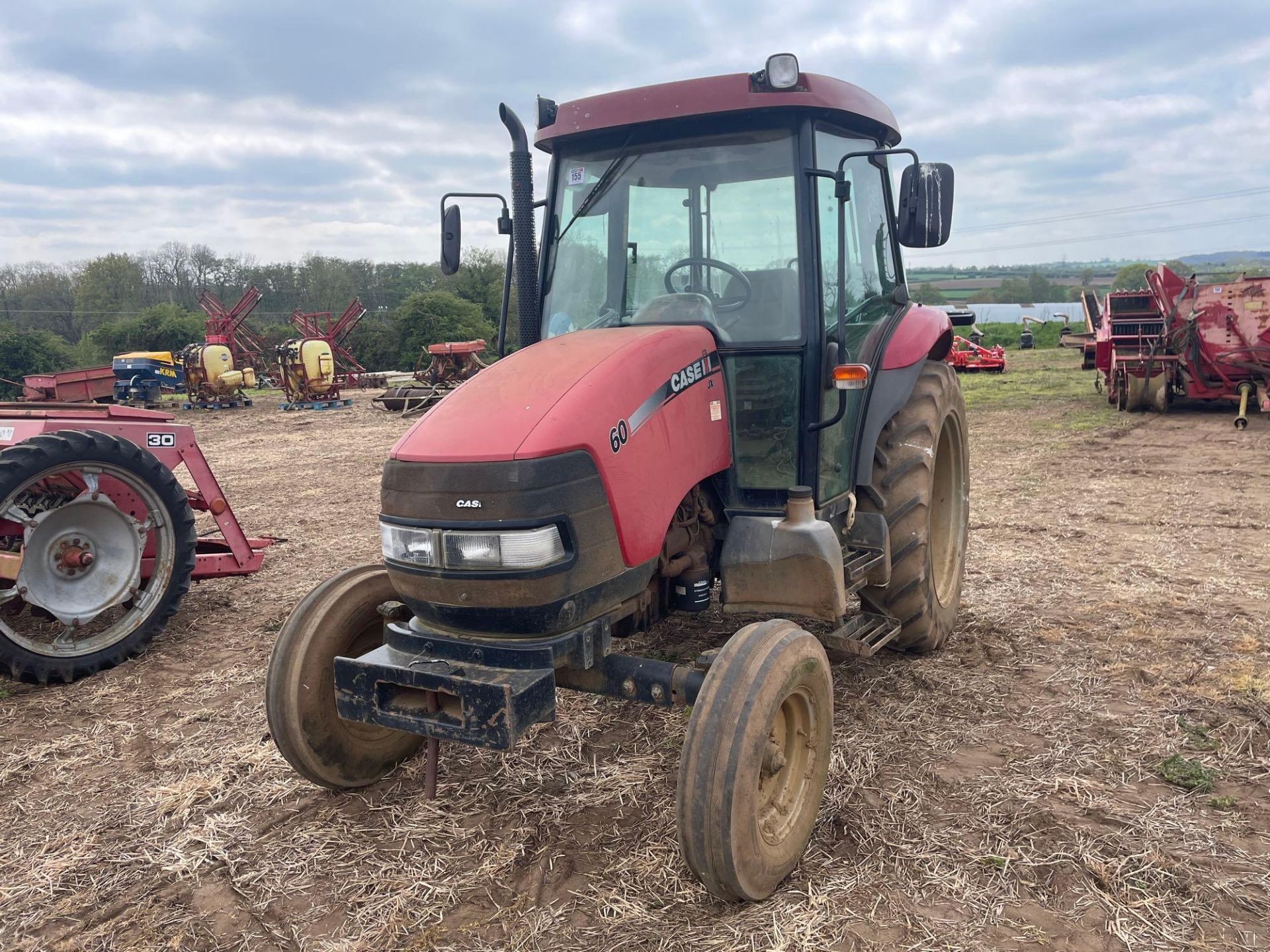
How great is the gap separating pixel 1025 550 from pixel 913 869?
3964 mm

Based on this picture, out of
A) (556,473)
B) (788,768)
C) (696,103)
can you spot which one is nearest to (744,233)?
(696,103)

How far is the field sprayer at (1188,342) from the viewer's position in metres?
11.7

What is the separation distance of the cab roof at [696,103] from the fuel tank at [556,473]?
0.92 metres

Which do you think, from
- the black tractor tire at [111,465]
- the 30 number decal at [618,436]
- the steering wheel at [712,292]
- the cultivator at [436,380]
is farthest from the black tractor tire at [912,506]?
the cultivator at [436,380]

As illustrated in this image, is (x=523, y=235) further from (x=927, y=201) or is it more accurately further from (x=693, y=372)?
(x=927, y=201)

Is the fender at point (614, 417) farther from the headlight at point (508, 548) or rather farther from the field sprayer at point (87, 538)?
the field sprayer at point (87, 538)

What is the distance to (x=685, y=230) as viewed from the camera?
362 cm

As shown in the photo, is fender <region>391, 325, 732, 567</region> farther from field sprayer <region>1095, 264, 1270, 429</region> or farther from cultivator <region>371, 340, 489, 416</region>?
cultivator <region>371, 340, 489, 416</region>

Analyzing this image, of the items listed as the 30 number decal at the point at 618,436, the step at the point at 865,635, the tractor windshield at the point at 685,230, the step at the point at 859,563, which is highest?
the tractor windshield at the point at 685,230

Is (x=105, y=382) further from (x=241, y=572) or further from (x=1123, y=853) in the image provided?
(x=1123, y=853)

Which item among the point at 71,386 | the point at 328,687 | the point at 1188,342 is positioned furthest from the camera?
the point at 71,386

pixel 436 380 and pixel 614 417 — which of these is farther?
pixel 436 380

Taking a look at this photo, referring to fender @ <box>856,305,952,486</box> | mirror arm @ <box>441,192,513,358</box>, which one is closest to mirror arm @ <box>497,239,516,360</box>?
mirror arm @ <box>441,192,513,358</box>

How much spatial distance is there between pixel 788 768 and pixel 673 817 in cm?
47
